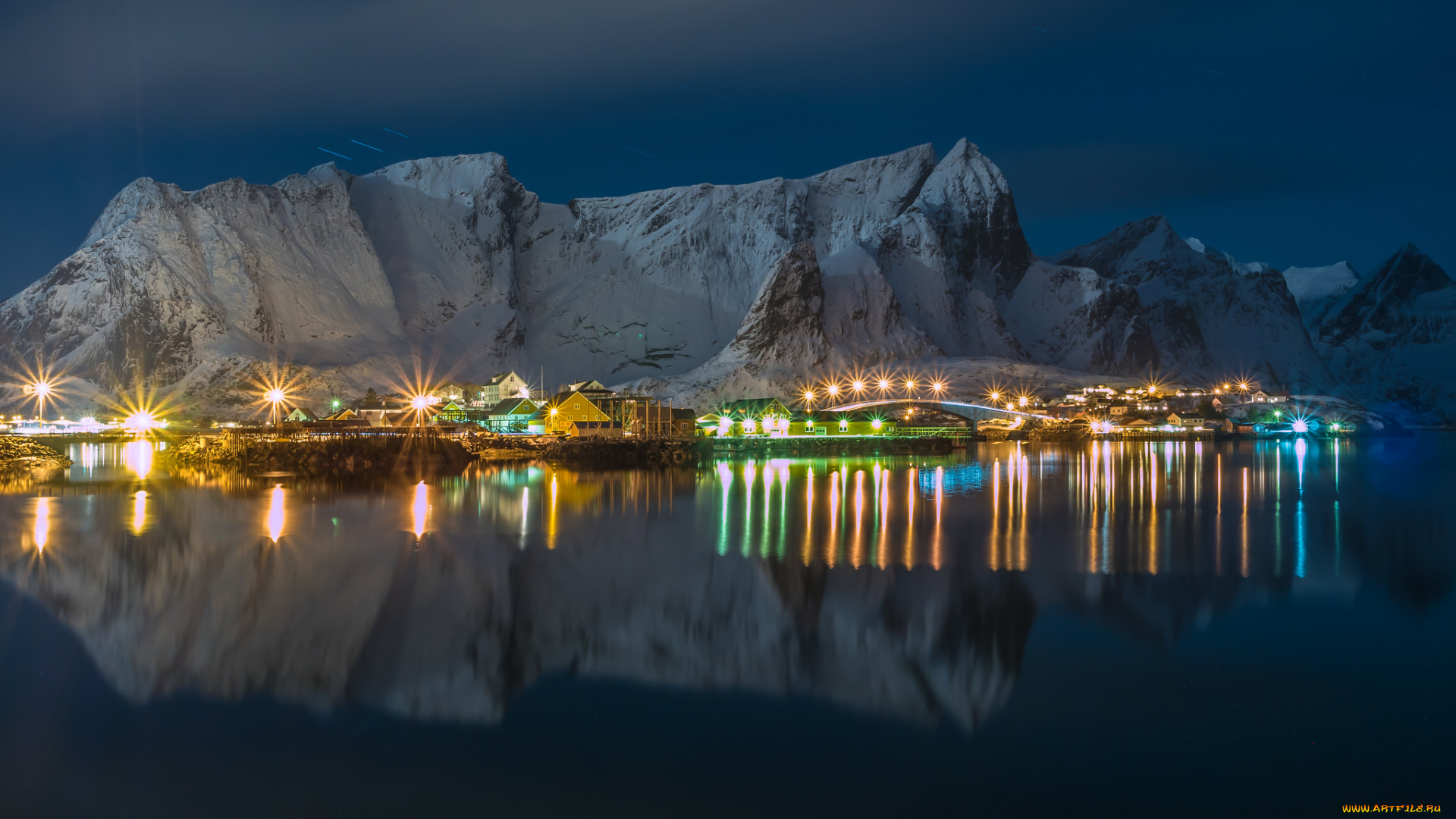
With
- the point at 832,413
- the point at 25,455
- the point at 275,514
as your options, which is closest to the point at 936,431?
the point at 832,413

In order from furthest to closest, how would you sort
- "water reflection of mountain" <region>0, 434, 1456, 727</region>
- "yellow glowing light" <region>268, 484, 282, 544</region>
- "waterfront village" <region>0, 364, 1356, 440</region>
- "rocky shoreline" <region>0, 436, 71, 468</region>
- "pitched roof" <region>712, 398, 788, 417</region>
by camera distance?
"pitched roof" <region>712, 398, 788, 417</region>
"waterfront village" <region>0, 364, 1356, 440</region>
"rocky shoreline" <region>0, 436, 71, 468</region>
"yellow glowing light" <region>268, 484, 282, 544</region>
"water reflection of mountain" <region>0, 434, 1456, 727</region>

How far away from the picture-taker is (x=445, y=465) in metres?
42.7

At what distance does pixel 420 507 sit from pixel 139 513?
664 centimetres

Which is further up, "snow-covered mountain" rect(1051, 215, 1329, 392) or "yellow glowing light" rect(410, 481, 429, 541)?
"snow-covered mountain" rect(1051, 215, 1329, 392)

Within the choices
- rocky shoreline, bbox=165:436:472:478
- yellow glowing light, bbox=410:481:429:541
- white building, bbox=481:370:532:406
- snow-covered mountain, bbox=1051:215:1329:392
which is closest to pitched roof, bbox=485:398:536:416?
white building, bbox=481:370:532:406

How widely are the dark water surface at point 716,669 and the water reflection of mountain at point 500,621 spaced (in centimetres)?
7

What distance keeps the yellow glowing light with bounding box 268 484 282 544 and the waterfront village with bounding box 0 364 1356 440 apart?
2533cm

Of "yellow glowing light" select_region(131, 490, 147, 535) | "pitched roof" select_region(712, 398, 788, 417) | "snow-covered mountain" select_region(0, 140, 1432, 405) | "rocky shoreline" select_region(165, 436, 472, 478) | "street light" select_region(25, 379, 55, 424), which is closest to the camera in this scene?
"yellow glowing light" select_region(131, 490, 147, 535)

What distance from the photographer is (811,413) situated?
7212 centimetres

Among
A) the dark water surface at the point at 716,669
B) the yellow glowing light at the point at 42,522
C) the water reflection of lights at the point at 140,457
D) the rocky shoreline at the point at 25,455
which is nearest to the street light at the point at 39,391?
the water reflection of lights at the point at 140,457

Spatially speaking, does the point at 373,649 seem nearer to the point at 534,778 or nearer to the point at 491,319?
the point at 534,778

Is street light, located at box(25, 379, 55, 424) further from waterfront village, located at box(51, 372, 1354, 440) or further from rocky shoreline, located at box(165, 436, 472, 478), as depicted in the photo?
rocky shoreline, located at box(165, 436, 472, 478)

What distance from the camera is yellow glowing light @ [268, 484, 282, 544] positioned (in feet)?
66.9

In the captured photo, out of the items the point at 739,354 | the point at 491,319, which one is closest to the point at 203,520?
the point at 739,354
